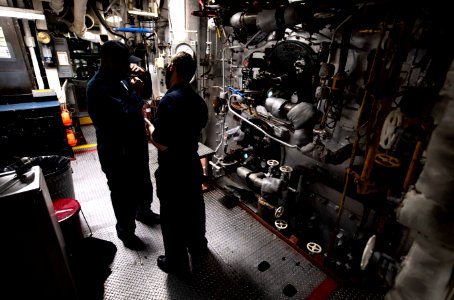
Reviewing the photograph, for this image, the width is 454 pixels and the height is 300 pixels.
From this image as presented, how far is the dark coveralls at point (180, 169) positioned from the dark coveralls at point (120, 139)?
596 millimetres

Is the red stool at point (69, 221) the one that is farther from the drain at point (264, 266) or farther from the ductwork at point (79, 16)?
the ductwork at point (79, 16)

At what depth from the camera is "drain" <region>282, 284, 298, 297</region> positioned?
7.60 feet

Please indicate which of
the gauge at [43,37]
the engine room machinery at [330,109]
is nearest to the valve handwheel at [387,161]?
the engine room machinery at [330,109]

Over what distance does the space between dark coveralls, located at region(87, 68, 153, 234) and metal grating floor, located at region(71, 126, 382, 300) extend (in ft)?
1.24

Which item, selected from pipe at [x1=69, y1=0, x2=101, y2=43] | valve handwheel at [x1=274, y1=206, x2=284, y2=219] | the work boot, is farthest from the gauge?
valve handwheel at [x1=274, y1=206, x2=284, y2=219]

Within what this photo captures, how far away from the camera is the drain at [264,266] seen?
2562 millimetres

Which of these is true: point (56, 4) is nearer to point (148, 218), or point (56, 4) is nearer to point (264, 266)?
point (148, 218)

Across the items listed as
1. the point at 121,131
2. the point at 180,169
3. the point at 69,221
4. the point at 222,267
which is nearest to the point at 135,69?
the point at 121,131

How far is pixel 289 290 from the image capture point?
235 cm

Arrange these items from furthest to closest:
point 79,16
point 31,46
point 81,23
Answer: point 81,23
point 79,16
point 31,46

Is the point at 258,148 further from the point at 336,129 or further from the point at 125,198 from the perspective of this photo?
the point at 125,198

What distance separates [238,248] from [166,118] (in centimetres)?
183

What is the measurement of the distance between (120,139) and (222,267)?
5.70 feet

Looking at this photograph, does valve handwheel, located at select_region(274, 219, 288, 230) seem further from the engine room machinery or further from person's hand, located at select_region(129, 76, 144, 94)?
person's hand, located at select_region(129, 76, 144, 94)
